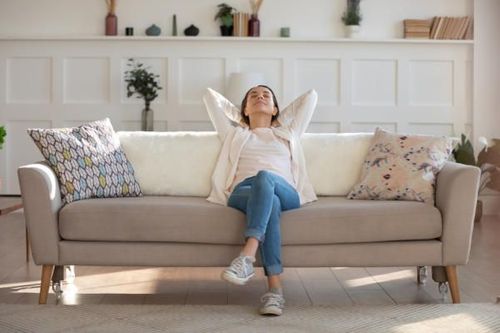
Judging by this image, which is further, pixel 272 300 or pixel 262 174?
pixel 262 174

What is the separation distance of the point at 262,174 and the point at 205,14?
376 centimetres

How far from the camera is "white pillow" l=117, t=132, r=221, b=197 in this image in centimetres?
379

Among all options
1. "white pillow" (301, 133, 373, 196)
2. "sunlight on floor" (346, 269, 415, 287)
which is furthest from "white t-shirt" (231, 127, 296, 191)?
"sunlight on floor" (346, 269, 415, 287)

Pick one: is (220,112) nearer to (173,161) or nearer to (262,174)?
(173,161)

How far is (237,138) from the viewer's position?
12.2 feet

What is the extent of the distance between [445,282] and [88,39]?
4.40 meters

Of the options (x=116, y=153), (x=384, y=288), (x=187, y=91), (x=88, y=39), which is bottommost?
(x=384, y=288)

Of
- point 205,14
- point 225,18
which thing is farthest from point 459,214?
point 205,14

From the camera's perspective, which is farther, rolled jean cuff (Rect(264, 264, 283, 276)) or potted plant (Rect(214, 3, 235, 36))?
potted plant (Rect(214, 3, 235, 36))

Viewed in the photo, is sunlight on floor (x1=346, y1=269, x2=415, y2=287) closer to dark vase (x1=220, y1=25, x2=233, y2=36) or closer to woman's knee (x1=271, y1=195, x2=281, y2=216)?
woman's knee (x1=271, y1=195, x2=281, y2=216)

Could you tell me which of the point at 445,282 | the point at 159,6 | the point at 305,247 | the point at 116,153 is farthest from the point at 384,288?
the point at 159,6

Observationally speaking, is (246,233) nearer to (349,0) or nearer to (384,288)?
(384,288)

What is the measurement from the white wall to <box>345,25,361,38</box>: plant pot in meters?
0.09

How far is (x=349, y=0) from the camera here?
6.61 m
